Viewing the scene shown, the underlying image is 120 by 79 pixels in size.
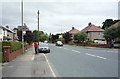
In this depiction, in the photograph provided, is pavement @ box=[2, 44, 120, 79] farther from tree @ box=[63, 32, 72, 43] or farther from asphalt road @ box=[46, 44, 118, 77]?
tree @ box=[63, 32, 72, 43]

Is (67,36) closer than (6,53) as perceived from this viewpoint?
No

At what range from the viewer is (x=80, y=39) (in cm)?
6912

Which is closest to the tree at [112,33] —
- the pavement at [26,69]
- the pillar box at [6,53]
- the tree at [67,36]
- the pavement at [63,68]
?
the pavement at [63,68]

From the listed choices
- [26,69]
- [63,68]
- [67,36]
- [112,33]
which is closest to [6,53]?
[26,69]

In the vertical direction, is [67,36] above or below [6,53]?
above

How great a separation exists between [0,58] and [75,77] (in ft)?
28.1

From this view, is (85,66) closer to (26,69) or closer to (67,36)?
(26,69)

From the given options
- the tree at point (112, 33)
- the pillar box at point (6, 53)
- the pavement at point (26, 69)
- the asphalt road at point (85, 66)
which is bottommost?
the pavement at point (26, 69)

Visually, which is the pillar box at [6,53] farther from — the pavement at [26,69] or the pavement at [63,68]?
the pavement at [26,69]

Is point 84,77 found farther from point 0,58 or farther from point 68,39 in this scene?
point 68,39

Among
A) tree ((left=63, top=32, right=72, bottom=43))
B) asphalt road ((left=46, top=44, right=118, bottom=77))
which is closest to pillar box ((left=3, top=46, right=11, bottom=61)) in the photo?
asphalt road ((left=46, top=44, right=118, bottom=77))

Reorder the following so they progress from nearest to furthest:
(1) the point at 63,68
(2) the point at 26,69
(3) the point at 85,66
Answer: (2) the point at 26,69, (1) the point at 63,68, (3) the point at 85,66

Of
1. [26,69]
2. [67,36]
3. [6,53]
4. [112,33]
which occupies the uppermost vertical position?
[67,36]

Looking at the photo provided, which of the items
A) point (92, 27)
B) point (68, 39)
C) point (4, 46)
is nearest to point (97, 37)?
point (92, 27)
